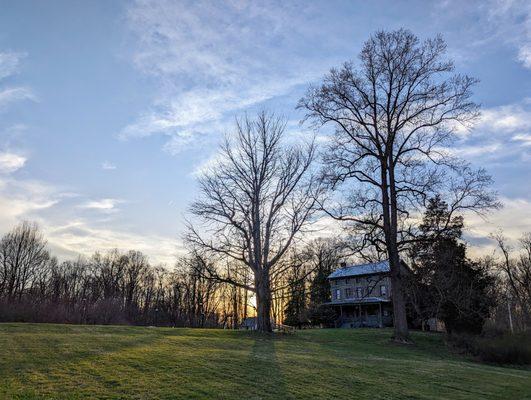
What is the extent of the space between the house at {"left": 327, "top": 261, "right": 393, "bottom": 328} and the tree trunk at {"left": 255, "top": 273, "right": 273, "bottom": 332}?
27241 millimetres

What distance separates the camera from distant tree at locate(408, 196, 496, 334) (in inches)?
1256

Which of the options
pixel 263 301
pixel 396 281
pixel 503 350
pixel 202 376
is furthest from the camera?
pixel 263 301

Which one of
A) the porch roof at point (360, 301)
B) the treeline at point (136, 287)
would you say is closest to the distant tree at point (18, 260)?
the treeline at point (136, 287)

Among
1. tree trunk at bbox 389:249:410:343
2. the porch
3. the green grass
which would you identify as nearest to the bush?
tree trunk at bbox 389:249:410:343

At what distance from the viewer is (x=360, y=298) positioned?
59438mm

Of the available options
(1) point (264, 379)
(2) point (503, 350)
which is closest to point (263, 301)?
(2) point (503, 350)

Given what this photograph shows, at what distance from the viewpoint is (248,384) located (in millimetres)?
10469

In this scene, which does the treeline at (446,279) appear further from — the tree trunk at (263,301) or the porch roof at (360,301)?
the porch roof at (360,301)

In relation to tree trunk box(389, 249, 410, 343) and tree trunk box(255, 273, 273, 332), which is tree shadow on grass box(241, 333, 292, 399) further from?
tree trunk box(389, 249, 410, 343)

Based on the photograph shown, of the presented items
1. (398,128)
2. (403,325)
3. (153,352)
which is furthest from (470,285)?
(153,352)

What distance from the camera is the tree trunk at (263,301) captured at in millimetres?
28719

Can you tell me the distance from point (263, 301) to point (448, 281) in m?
14.2

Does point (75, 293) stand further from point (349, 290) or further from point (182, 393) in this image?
point (182, 393)

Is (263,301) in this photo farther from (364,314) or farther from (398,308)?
(364,314)
